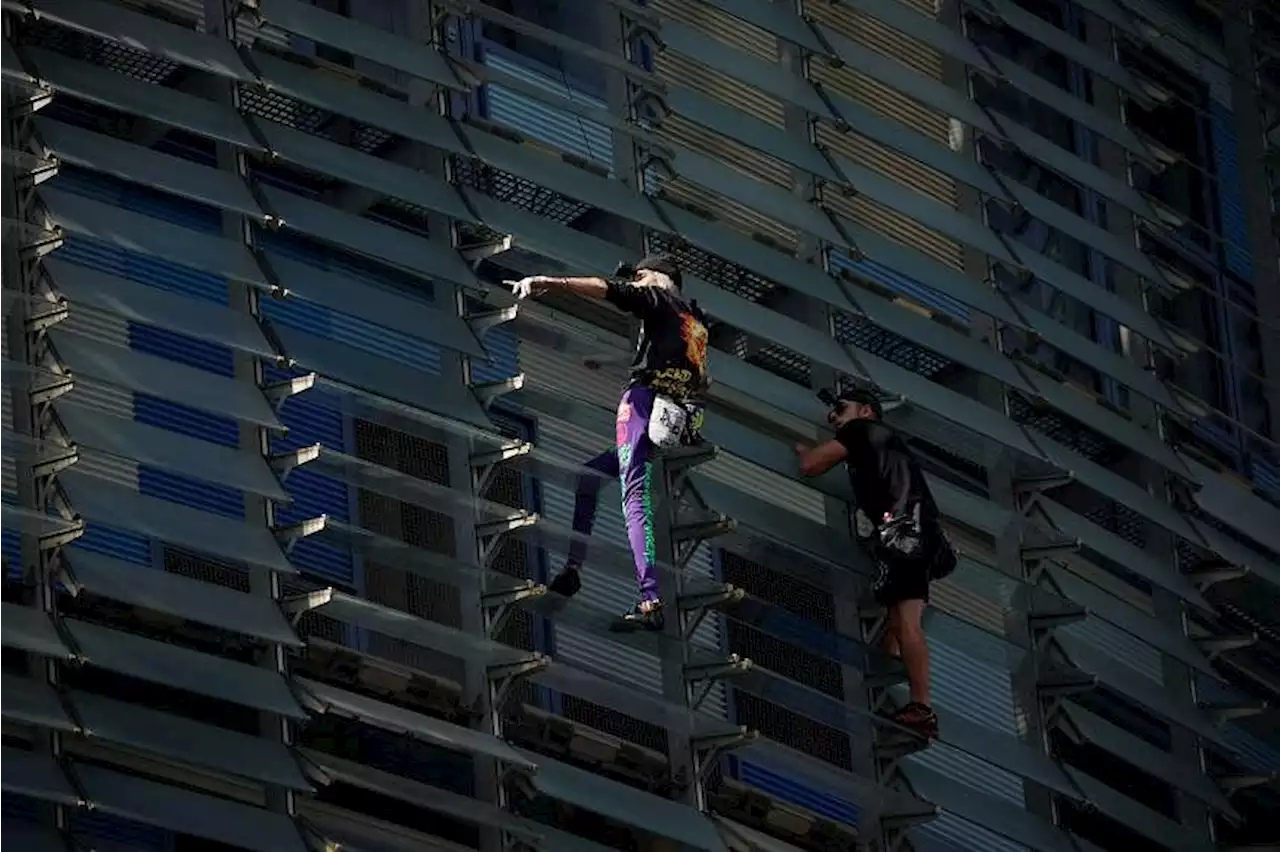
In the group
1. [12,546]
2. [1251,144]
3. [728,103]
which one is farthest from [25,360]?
[1251,144]

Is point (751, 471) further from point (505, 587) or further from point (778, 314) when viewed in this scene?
point (505, 587)

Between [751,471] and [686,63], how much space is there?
2.15m

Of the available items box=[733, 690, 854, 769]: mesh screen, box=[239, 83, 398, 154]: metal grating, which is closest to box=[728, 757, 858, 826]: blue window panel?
box=[733, 690, 854, 769]: mesh screen

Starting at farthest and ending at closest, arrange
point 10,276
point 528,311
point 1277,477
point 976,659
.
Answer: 1. point 1277,477
2. point 976,659
3. point 528,311
4. point 10,276

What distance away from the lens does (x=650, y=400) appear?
763 inches

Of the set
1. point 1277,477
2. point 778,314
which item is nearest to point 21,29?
point 778,314

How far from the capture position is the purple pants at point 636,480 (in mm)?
19203

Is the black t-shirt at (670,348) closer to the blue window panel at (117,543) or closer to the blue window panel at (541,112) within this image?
the blue window panel at (541,112)

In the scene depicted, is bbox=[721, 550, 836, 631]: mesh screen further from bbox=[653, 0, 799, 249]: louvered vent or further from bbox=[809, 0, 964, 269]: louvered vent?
bbox=[809, 0, 964, 269]: louvered vent

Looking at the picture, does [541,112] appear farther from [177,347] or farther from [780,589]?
[780,589]

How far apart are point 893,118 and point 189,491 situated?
5.32 meters

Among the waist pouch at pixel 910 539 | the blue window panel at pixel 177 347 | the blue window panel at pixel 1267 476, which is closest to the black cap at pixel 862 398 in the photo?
the waist pouch at pixel 910 539

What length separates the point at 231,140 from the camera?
19.0 m

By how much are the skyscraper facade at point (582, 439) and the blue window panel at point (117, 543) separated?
18 mm
